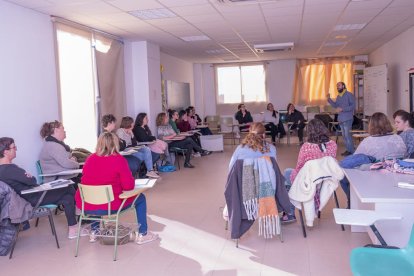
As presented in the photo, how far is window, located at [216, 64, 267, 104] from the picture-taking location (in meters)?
14.8

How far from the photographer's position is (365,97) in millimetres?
12211

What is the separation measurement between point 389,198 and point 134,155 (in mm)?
4944

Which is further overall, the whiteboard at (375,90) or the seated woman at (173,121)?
the whiteboard at (375,90)

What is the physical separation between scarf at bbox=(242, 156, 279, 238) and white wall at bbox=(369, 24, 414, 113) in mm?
6194

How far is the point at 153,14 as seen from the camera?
6.05 meters

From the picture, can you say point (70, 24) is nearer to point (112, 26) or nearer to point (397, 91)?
point (112, 26)

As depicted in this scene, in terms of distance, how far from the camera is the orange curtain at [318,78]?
14.1m

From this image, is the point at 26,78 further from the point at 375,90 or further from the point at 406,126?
the point at 375,90

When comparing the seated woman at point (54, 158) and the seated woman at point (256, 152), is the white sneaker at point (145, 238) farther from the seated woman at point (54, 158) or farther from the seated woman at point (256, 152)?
the seated woman at point (54, 158)

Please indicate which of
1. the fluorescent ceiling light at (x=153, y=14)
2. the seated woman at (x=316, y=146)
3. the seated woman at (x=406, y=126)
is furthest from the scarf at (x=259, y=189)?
the fluorescent ceiling light at (x=153, y=14)

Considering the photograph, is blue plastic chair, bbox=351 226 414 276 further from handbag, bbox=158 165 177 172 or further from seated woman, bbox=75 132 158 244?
handbag, bbox=158 165 177 172

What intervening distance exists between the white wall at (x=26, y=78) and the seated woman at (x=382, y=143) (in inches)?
158

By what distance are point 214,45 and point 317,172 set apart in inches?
258

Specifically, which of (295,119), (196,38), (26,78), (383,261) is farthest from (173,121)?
(383,261)
